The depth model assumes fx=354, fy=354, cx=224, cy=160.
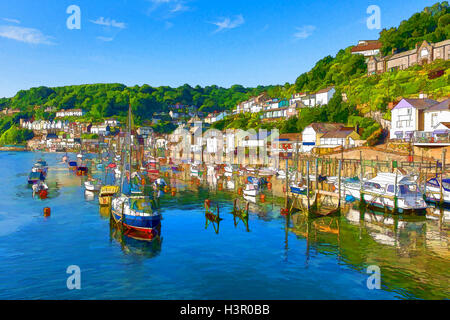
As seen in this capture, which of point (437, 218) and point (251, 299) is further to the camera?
point (437, 218)

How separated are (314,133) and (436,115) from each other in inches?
1314

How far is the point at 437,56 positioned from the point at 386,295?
398ft

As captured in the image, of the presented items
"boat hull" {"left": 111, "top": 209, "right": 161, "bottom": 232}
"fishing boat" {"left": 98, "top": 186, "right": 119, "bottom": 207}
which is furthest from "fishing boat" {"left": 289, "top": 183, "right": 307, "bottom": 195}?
"fishing boat" {"left": 98, "top": 186, "right": 119, "bottom": 207}

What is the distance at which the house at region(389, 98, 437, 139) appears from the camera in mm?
77000

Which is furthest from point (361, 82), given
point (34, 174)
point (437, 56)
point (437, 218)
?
point (34, 174)

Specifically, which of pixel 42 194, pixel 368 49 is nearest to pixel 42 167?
pixel 42 194

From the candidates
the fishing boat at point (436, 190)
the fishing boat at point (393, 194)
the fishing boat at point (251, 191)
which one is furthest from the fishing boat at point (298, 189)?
the fishing boat at point (436, 190)

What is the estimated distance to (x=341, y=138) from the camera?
300ft

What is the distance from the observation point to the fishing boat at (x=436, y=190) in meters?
47.5

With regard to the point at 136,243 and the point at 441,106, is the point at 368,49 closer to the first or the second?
the point at 441,106

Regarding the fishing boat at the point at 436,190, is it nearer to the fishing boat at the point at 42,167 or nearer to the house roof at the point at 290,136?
the house roof at the point at 290,136

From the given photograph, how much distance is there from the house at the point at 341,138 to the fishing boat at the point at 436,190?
36082 mm

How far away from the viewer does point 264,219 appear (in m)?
43.4
